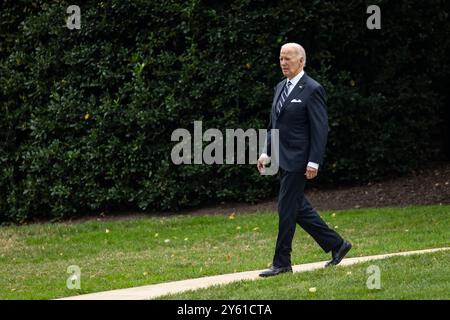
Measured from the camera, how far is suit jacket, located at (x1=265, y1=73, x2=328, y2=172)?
8.05 m

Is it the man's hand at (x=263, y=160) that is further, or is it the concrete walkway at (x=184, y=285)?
the man's hand at (x=263, y=160)

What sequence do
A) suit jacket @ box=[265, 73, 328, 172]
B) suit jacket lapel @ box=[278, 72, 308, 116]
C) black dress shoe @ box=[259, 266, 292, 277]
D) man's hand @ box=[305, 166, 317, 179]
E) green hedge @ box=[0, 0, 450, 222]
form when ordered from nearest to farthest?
man's hand @ box=[305, 166, 317, 179] → suit jacket @ box=[265, 73, 328, 172] → suit jacket lapel @ box=[278, 72, 308, 116] → black dress shoe @ box=[259, 266, 292, 277] → green hedge @ box=[0, 0, 450, 222]

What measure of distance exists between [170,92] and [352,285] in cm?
701

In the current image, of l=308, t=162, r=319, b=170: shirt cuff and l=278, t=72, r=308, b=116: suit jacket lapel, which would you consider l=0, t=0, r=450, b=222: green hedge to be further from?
l=308, t=162, r=319, b=170: shirt cuff

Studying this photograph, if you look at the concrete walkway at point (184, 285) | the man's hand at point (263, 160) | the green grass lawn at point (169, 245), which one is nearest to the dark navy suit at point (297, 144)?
the man's hand at point (263, 160)

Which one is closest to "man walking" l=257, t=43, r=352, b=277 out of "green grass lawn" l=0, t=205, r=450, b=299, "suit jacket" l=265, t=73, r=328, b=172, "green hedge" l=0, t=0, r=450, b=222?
"suit jacket" l=265, t=73, r=328, b=172

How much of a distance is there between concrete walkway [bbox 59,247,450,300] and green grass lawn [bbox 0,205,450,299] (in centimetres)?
33

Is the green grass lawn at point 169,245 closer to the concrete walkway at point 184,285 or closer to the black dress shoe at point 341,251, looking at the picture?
the concrete walkway at point 184,285

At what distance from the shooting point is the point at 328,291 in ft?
24.0

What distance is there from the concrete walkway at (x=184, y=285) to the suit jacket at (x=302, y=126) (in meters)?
1.17

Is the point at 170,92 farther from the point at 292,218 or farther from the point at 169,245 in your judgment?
the point at 292,218

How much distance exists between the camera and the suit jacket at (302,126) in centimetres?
805

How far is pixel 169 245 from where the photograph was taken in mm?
11672
